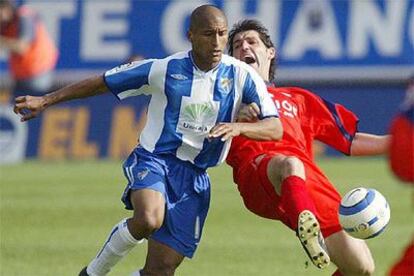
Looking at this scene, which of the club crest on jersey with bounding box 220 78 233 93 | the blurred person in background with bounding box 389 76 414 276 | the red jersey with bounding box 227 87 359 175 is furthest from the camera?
the red jersey with bounding box 227 87 359 175

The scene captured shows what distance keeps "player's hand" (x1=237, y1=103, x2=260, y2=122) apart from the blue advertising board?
51.7 ft

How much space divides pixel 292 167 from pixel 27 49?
16.9 metres

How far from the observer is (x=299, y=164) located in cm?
866

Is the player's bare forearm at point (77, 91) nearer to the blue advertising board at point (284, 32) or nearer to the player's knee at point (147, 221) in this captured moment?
the player's knee at point (147, 221)

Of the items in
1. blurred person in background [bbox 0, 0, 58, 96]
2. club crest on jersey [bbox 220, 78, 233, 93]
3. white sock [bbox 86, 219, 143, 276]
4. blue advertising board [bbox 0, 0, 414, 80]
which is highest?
club crest on jersey [bbox 220, 78, 233, 93]

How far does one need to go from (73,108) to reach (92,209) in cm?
765

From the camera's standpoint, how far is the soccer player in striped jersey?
8445 mm

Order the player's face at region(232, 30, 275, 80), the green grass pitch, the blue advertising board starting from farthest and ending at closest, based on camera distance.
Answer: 1. the blue advertising board
2. the green grass pitch
3. the player's face at region(232, 30, 275, 80)

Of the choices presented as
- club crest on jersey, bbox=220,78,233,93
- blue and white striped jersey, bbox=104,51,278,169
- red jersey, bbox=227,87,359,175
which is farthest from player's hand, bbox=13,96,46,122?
red jersey, bbox=227,87,359,175

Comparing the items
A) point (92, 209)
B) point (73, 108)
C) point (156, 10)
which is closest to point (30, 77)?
point (73, 108)

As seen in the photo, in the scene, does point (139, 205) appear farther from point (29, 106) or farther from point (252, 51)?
point (252, 51)

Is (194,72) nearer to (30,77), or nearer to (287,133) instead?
(287,133)

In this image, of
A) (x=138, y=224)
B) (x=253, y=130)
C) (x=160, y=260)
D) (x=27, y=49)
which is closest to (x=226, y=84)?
(x=253, y=130)

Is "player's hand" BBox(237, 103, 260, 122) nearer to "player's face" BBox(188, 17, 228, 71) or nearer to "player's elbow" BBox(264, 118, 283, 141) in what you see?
"player's elbow" BBox(264, 118, 283, 141)
